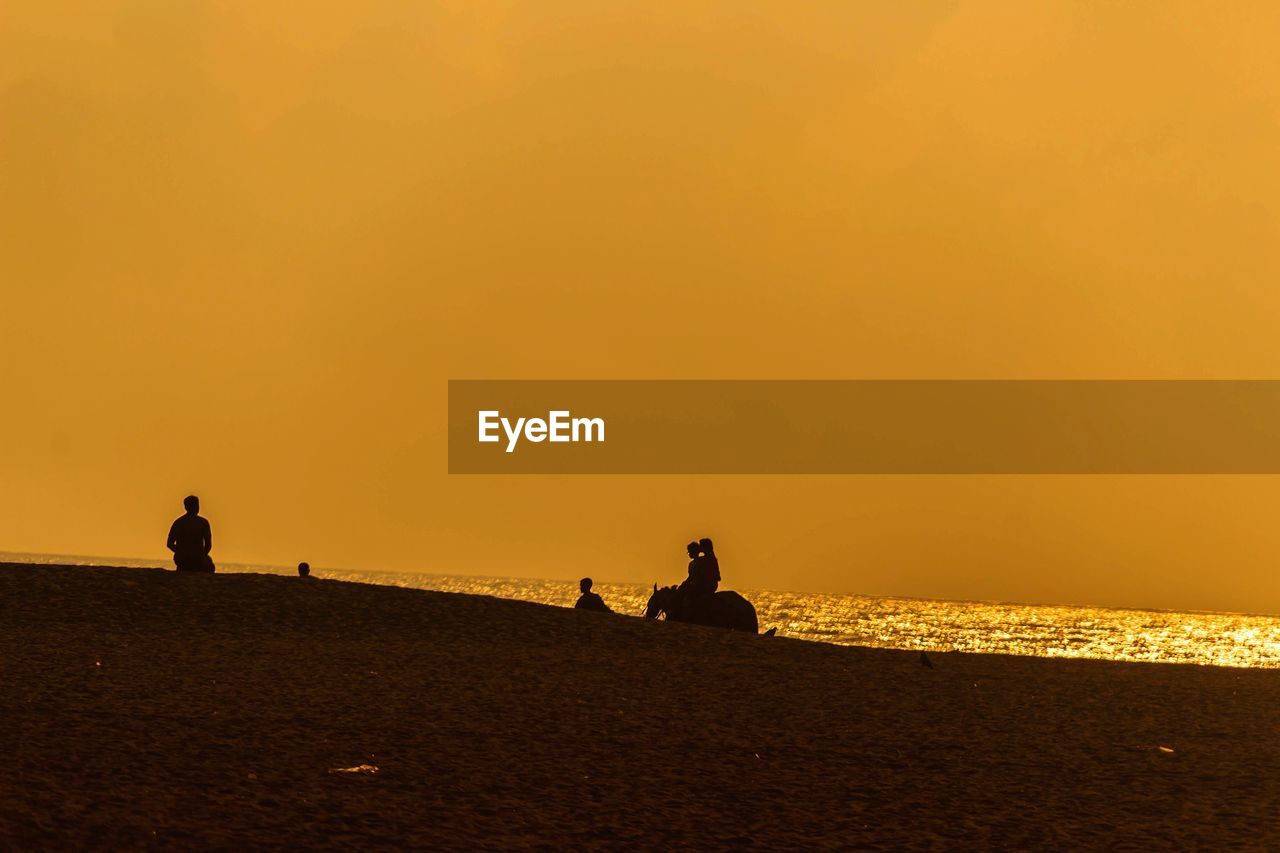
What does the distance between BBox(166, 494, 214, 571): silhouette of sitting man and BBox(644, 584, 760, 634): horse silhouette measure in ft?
30.4

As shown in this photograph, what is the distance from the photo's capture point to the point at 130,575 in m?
25.3

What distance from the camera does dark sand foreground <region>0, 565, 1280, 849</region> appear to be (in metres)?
10.5

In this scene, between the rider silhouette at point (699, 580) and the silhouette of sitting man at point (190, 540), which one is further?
the rider silhouette at point (699, 580)

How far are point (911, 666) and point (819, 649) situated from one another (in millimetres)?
1947

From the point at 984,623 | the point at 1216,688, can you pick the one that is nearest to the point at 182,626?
the point at 1216,688

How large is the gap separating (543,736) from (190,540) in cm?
1519

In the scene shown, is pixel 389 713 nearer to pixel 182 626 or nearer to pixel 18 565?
pixel 182 626

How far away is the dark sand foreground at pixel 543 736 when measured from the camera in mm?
10516

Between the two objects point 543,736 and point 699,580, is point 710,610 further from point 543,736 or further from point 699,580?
point 543,736

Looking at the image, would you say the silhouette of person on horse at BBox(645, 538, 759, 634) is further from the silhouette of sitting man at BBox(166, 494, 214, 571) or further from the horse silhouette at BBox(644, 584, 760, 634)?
the silhouette of sitting man at BBox(166, 494, 214, 571)

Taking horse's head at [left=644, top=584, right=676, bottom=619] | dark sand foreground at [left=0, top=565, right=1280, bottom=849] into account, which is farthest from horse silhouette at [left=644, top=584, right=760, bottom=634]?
dark sand foreground at [left=0, top=565, right=1280, bottom=849]

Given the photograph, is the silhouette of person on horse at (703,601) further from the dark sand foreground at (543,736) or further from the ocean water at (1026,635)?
the ocean water at (1026,635)

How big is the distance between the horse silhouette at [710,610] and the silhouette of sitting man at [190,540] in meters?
9.26

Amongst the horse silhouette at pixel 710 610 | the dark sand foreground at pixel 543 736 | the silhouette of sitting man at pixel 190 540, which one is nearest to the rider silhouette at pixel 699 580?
the horse silhouette at pixel 710 610
